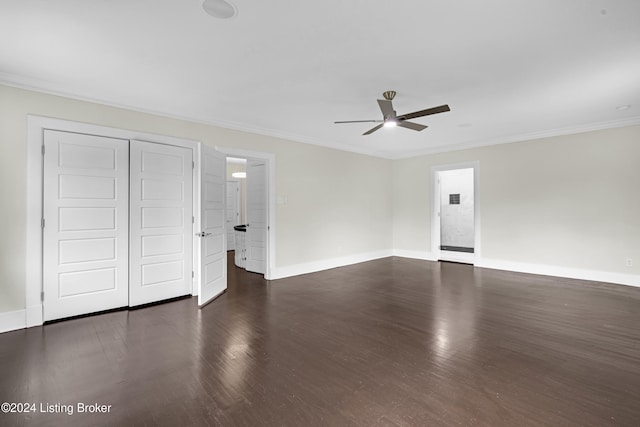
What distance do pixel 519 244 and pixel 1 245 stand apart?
789cm

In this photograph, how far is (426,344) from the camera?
2.87m

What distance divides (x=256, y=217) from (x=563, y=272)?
5.83 m

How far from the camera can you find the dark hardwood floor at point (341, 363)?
1.92 metres

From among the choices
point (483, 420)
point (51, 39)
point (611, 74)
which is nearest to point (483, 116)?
point (611, 74)

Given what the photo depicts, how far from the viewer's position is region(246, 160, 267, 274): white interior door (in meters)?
5.75

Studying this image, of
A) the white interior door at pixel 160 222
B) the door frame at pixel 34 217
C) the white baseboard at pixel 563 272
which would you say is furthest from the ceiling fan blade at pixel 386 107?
the white baseboard at pixel 563 272

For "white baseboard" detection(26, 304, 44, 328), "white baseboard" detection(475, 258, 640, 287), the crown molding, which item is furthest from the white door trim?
"white baseboard" detection(475, 258, 640, 287)

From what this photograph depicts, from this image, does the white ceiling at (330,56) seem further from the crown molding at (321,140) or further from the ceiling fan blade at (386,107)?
the ceiling fan blade at (386,107)

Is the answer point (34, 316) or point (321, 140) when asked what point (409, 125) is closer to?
point (321, 140)

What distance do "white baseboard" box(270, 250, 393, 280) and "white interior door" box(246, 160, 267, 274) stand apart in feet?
1.27

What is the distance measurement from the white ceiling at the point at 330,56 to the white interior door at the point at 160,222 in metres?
0.67

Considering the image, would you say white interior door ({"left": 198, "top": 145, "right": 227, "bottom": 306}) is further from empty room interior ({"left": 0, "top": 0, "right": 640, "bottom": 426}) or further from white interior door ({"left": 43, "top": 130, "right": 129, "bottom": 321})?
white interior door ({"left": 43, "top": 130, "right": 129, "bottom": 321})

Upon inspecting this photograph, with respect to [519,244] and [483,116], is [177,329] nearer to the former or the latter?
[483,116]

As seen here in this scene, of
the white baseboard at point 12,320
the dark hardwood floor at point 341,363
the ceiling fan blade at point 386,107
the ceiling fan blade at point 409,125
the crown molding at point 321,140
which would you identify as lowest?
the dark hardwood floor at point 341,363
